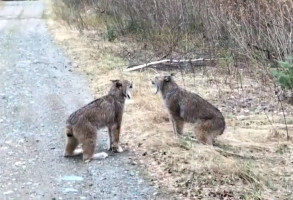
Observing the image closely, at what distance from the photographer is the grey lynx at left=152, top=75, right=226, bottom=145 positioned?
7.49 metres

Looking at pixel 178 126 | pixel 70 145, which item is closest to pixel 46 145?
pixel 70 145

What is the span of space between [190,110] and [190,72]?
5.15 metres

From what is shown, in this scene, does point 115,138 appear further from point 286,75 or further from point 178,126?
point 286,75

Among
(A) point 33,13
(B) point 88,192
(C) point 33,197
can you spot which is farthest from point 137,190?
(A) point 33,13

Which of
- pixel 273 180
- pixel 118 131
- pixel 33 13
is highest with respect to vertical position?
pixel 33 13

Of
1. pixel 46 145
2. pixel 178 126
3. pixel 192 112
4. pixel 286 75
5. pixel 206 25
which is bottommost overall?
pixel 46 145

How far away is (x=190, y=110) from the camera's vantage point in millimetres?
7773

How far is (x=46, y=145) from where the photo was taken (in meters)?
7.87

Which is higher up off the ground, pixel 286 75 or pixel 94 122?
pixel 286 75

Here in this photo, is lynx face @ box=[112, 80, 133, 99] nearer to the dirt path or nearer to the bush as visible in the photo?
the dirt path

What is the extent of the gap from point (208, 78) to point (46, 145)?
16.4 ft

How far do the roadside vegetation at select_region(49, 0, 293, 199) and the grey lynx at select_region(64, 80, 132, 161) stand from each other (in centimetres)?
40

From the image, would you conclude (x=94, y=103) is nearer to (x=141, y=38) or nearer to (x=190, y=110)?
(x=190, y=110)

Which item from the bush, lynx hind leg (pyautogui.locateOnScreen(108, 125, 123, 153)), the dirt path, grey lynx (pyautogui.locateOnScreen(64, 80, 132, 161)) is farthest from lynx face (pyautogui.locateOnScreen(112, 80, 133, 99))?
the bush
